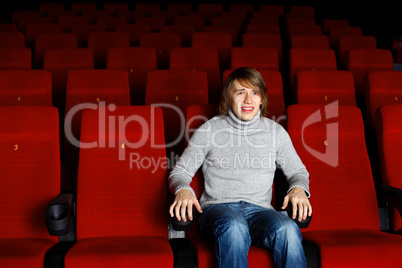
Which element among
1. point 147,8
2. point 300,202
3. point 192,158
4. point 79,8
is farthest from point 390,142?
point 79,8

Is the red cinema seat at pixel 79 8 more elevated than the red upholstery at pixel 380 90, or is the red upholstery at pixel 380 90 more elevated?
the red cinema seat at pixel 79 8

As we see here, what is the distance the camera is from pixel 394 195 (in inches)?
23.9

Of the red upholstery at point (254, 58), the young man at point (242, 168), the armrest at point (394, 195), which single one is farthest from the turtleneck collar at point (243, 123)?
the red upholstery at point (254, 58)

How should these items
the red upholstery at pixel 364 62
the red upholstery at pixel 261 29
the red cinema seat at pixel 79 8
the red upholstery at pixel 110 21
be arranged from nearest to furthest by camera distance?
the red upholstery at pixel 364 62
the red upholstery at pixel 261 29
the red upholstery at pixel 110 21
the red cinema seat at pixel 79 8

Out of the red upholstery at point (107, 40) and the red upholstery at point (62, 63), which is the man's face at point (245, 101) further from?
the red upholstery at point (107, 40)

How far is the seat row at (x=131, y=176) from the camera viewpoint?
63 centimetres

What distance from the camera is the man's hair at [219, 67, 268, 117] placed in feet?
2.11

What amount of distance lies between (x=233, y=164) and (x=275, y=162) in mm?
86

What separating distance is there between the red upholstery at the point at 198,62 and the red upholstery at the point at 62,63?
0.96 ft

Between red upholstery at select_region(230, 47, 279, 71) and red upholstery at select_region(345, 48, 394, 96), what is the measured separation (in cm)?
27

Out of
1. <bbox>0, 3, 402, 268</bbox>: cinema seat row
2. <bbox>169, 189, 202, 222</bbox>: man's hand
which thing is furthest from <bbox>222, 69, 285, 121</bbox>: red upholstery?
<bbox>169, 189, 202, 222</bbox>: man's hand

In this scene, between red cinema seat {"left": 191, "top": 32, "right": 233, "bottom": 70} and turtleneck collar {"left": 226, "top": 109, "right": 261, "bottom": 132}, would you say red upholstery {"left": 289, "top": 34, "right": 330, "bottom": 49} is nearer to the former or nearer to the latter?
red cinema seat {"left": 191, "top": 32, "right": 233, "bottom": 70}

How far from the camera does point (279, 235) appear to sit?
52 centimetres

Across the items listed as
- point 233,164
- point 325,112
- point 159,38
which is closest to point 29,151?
point 233,164
